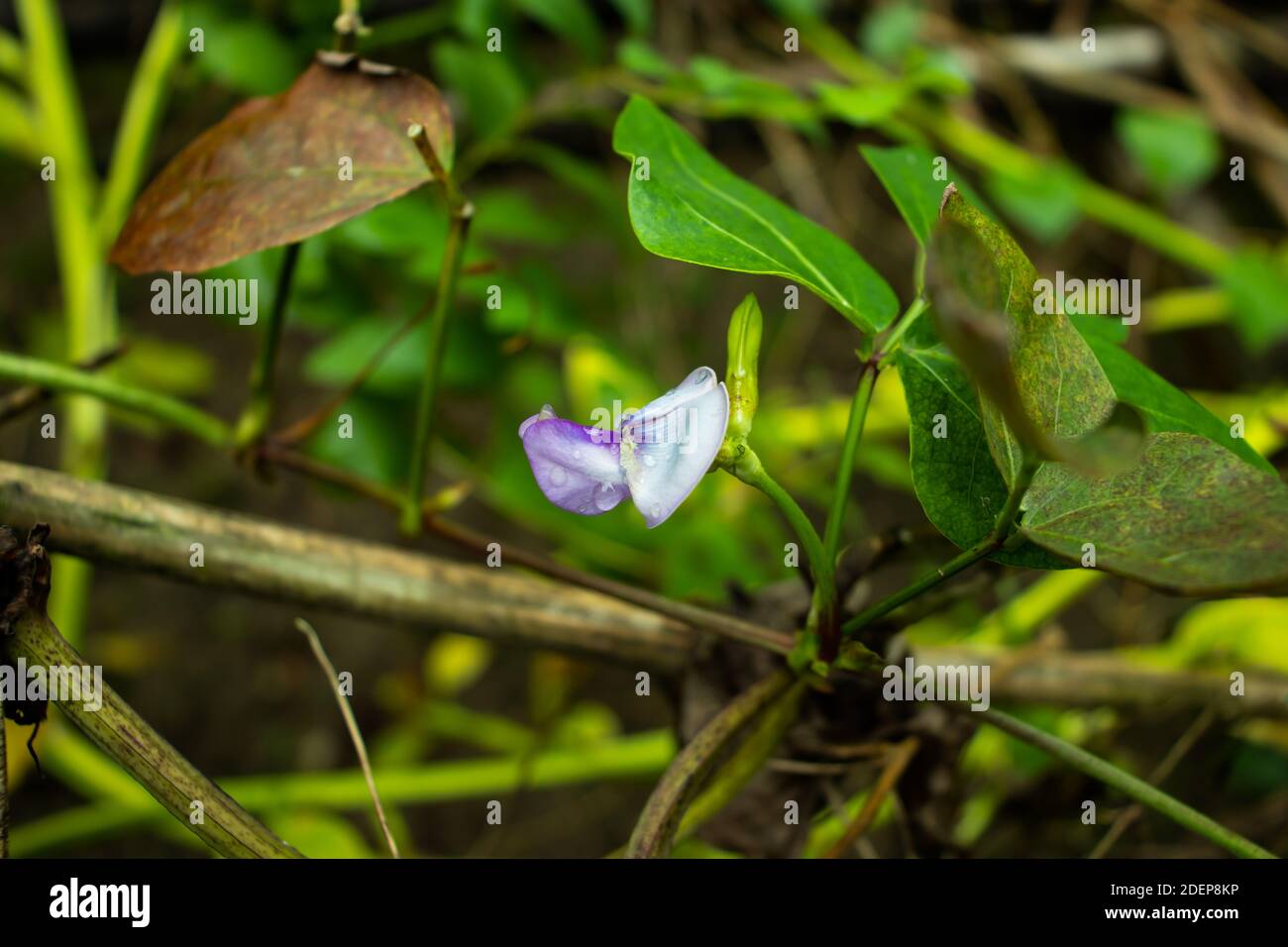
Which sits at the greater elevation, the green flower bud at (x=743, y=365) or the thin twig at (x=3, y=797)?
the green flower bud at (x=743, y=365)

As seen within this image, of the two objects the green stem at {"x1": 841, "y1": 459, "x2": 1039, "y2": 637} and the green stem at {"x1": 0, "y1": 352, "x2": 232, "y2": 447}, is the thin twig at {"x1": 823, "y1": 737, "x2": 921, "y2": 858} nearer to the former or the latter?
the green stem at {"x1": 841, "y1": 459, "x2": 1039, "y2": 637}

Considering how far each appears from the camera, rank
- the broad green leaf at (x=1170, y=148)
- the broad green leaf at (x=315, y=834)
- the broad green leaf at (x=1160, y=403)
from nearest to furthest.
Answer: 1. the broad green leaf at (x=1160, y=403)
2. the broad green leaf at (x=315, y=834)
3. the broad green leaf at (x=1170, y=148)

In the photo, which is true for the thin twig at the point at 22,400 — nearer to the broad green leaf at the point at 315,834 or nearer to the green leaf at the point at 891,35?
the broad green leaf at the point at 315,834

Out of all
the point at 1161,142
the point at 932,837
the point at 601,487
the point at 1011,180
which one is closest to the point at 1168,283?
the point at 1161,142

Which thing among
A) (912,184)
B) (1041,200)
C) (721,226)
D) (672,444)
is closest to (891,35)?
(1041,200)

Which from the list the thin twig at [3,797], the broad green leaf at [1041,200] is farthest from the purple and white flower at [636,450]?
the broad green leaf at [1041,200]
